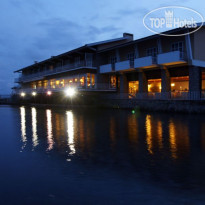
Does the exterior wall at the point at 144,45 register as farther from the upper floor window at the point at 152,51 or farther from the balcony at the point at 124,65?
the balcony at the point at 124,65

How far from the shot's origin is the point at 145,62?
2820cm

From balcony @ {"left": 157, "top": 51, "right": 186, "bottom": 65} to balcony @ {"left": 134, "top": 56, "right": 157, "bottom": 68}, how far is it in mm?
1022

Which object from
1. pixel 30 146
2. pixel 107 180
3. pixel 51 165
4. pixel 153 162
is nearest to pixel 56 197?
pixel 107 180

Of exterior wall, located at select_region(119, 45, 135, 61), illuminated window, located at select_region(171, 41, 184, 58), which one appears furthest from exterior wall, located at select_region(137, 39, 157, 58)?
illuminated window, located at select_region(171, 41, 184, 58)

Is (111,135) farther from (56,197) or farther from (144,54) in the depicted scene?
(144,54)

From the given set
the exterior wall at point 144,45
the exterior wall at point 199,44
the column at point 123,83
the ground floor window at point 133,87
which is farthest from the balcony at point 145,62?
the ground floor window at point 133,87

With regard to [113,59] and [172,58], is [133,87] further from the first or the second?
[172,58]

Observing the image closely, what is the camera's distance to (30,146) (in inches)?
344

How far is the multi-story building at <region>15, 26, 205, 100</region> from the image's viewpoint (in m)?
25.0

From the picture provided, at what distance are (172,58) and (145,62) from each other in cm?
389

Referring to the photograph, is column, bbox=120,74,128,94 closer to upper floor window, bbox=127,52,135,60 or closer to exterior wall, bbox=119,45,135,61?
exterior wall, bbox=119,45,135,61

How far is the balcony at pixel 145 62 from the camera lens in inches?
1082

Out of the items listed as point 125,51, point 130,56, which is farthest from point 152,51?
point 125,51

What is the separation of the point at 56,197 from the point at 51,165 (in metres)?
1.97
